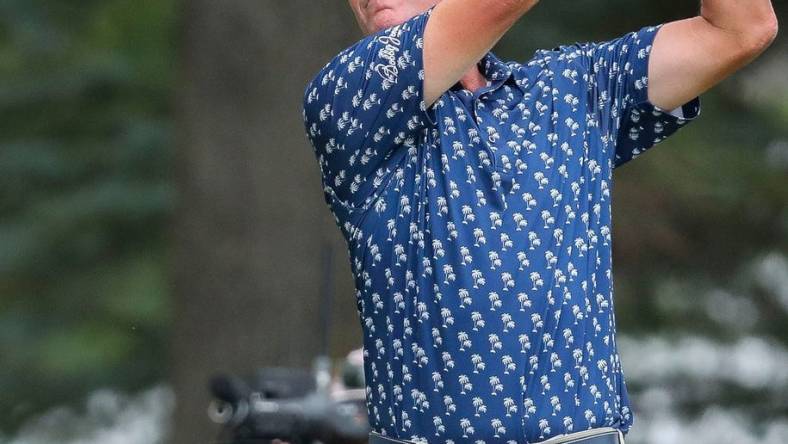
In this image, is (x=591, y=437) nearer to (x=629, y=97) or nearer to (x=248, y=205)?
(x=629, y=97)

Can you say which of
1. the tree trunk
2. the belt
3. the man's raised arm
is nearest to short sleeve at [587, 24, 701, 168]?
the man's raised arm

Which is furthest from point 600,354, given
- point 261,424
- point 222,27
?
point 222,27

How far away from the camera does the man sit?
3080mm

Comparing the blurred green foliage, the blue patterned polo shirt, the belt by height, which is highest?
the blurred green foliage

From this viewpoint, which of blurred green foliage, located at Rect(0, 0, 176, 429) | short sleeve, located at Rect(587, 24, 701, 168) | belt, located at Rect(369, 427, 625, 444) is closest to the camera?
belt, located at Rect(369, 427, 625, 444)

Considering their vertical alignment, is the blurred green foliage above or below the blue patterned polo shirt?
above

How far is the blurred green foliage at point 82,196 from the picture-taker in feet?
30.9

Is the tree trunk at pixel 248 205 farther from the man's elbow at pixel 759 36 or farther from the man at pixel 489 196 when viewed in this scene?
the man's elbow at pixel 759 36

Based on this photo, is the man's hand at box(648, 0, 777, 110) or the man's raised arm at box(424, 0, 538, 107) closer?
the man's raised arm at box(424, 0, 538, 107)

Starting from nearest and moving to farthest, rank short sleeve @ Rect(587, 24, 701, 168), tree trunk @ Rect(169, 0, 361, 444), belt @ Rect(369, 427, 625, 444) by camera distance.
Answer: belt @ Rect(369, 427, 625, 444) < short sleeve @ Rect(587, 24, 701, 168) < tree trunk @ Rect(169, 0, 361, 444)

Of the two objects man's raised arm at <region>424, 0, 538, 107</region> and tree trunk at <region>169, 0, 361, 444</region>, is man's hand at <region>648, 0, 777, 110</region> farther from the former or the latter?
tree trunk at <region>169, 0, 361, 444</region>

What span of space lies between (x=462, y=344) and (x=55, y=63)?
6.62 metres

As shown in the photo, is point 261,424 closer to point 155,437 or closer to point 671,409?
point 671,409

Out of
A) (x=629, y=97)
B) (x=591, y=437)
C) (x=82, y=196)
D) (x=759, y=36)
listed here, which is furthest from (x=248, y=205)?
(x=591, y=437)
